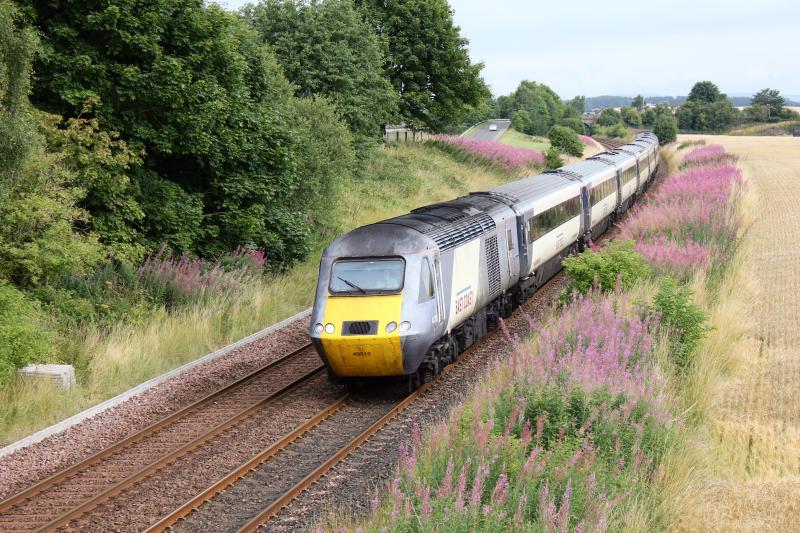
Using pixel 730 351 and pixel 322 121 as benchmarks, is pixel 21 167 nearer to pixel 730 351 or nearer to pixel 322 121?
pixel 730 351

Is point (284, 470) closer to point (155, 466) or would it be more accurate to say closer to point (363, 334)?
point (155, 466)

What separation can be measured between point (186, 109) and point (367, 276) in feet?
27.8

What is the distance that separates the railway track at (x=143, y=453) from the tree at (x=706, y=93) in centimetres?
14585

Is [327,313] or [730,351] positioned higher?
[327,313]

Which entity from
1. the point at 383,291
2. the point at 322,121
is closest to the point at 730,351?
the point at 383,291

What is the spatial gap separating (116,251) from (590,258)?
31.5 feet

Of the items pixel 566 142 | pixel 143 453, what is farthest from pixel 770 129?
pixel 143 453

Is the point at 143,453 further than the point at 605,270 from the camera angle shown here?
No

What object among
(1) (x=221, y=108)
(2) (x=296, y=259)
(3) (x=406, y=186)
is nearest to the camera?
(1) (x=221, y=108)

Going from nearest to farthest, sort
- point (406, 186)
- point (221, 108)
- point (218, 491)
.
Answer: point (218, 491), point (221, 108), point (406, 186)

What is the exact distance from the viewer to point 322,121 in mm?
29203

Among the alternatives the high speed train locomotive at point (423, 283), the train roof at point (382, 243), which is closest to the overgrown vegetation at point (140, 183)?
the high speed train locomotive at point (423, 283)

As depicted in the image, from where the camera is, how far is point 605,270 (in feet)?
55.4

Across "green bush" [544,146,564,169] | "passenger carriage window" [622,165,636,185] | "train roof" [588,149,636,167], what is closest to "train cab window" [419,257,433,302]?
"train roof" [588,149,636,167]
